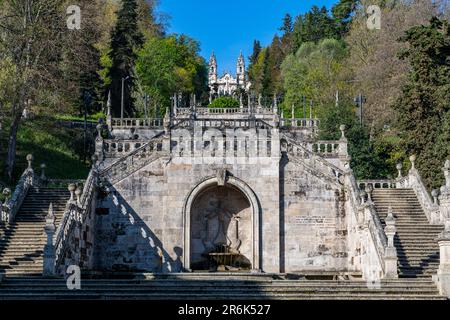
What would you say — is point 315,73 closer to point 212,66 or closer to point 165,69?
point 165,69

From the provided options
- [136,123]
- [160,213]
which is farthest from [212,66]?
[160,213]

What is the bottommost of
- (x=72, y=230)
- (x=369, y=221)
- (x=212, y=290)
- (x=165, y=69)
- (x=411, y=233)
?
(x=212, y=290)

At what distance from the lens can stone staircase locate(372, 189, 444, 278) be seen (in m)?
31.6

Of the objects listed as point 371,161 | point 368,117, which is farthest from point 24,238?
point 368,117

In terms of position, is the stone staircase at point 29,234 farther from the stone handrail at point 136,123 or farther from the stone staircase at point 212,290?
the stone handrail at point 136,123

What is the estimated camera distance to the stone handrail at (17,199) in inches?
1355

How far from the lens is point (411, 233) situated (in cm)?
3428

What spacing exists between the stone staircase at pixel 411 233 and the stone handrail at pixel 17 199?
43.6 feet

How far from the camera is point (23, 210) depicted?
35.7 meters

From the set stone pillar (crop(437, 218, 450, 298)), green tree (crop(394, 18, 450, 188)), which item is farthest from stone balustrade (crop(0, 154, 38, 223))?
green tree (crop(394, 18, 450, 188))

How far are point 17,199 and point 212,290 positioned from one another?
11359mm

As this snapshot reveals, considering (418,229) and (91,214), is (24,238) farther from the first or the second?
(418,229)

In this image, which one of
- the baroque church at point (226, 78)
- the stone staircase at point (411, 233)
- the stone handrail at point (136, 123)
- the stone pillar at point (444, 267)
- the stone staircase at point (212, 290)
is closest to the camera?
the stone staircase at point (212, 290)

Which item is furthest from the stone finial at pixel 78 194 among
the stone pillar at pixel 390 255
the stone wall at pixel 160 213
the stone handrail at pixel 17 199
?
the stone pillar at pixel 390 255
